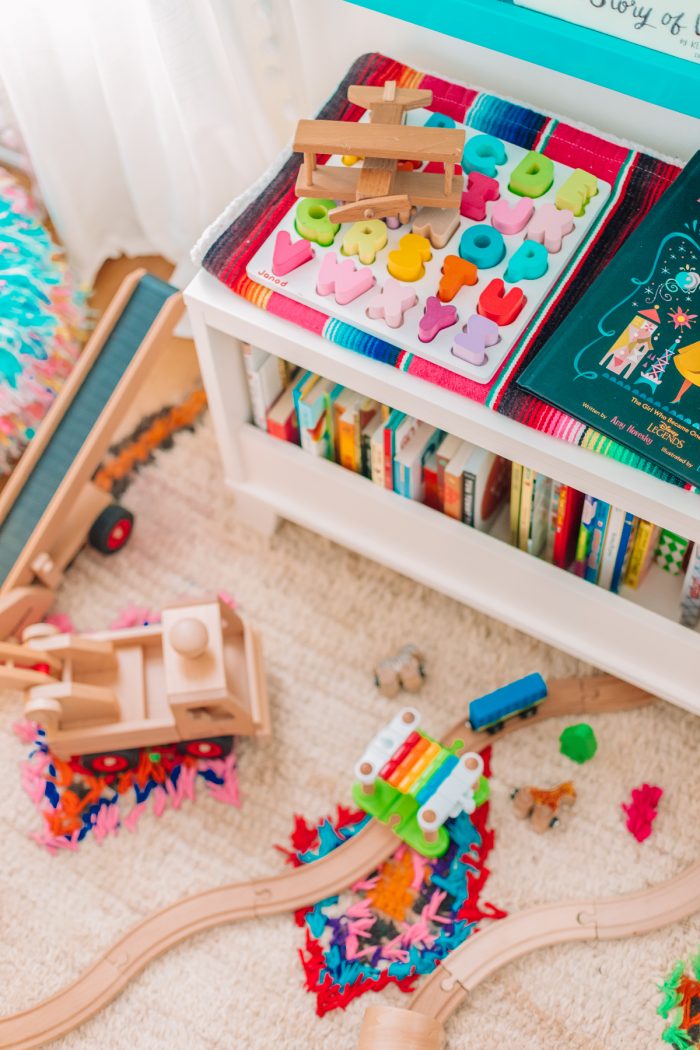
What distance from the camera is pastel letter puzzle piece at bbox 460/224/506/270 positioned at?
1170 millimetres

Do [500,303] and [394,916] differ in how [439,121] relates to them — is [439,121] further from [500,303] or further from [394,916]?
[394,916]

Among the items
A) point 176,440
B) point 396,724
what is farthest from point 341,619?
point 176,440

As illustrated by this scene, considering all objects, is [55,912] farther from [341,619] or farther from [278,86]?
[278,86]

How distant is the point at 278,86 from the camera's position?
1.48 meters

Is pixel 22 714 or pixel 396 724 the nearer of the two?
pixel 396 724

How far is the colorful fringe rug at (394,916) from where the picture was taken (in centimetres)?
127

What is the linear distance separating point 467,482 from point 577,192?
33 cm

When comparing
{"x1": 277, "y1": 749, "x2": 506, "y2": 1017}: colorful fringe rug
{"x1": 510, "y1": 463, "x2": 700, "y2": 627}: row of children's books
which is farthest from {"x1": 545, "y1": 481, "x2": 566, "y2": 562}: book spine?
{"x1": 277, "y1": 749, "x2": 506, "y2": 1017}: colorful fringe rug

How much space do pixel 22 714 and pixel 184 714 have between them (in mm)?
275

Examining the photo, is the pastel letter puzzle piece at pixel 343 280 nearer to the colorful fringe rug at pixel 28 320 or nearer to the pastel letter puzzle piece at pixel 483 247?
the pastel letter puzzle piece at pixel 483 247

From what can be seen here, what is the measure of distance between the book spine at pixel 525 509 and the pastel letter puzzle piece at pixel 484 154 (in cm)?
32

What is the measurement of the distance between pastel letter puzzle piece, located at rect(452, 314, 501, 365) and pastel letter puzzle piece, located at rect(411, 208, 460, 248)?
4.3 inches

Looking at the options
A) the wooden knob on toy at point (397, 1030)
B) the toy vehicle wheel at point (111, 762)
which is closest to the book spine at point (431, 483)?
the toy vehicle wheel at point (111, 762)

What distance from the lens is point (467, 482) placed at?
1.30 m
